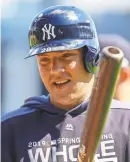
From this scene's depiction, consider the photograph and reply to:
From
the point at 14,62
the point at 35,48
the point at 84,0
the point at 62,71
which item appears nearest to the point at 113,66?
the point at 62,71

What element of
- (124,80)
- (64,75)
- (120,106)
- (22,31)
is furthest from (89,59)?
(22,31)

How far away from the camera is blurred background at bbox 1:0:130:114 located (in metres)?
3.83

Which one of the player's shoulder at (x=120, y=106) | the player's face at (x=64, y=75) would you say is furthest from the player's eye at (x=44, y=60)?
the player's shoulder at (x=120, y=106)

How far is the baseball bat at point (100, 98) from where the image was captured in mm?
1317

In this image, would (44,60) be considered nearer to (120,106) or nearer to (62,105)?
(62,105)

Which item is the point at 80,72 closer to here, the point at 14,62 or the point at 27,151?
the point at 27,151

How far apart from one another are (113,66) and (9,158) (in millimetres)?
540

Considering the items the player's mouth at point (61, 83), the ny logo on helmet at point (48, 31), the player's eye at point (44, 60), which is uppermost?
the ny logo on helmet at point (48, 31)

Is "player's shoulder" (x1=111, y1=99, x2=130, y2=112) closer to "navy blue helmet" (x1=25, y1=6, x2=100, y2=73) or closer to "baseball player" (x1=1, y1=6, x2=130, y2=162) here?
"baseball player" (x1=1, y1=6, x2=130, y2=162)

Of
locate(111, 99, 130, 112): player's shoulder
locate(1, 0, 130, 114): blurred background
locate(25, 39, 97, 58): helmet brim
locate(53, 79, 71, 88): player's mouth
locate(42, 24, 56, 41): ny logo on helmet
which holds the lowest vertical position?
locate(1, 0, 130, 114): blurred background

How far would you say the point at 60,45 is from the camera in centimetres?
168

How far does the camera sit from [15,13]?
4.05 m

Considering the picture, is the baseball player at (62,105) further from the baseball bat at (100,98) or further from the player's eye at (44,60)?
the baseball bat at (100,98)

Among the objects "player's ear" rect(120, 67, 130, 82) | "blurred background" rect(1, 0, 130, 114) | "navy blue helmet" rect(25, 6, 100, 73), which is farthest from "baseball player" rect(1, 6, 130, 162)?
"blurred background" rect(1, 0, 130, 114)
